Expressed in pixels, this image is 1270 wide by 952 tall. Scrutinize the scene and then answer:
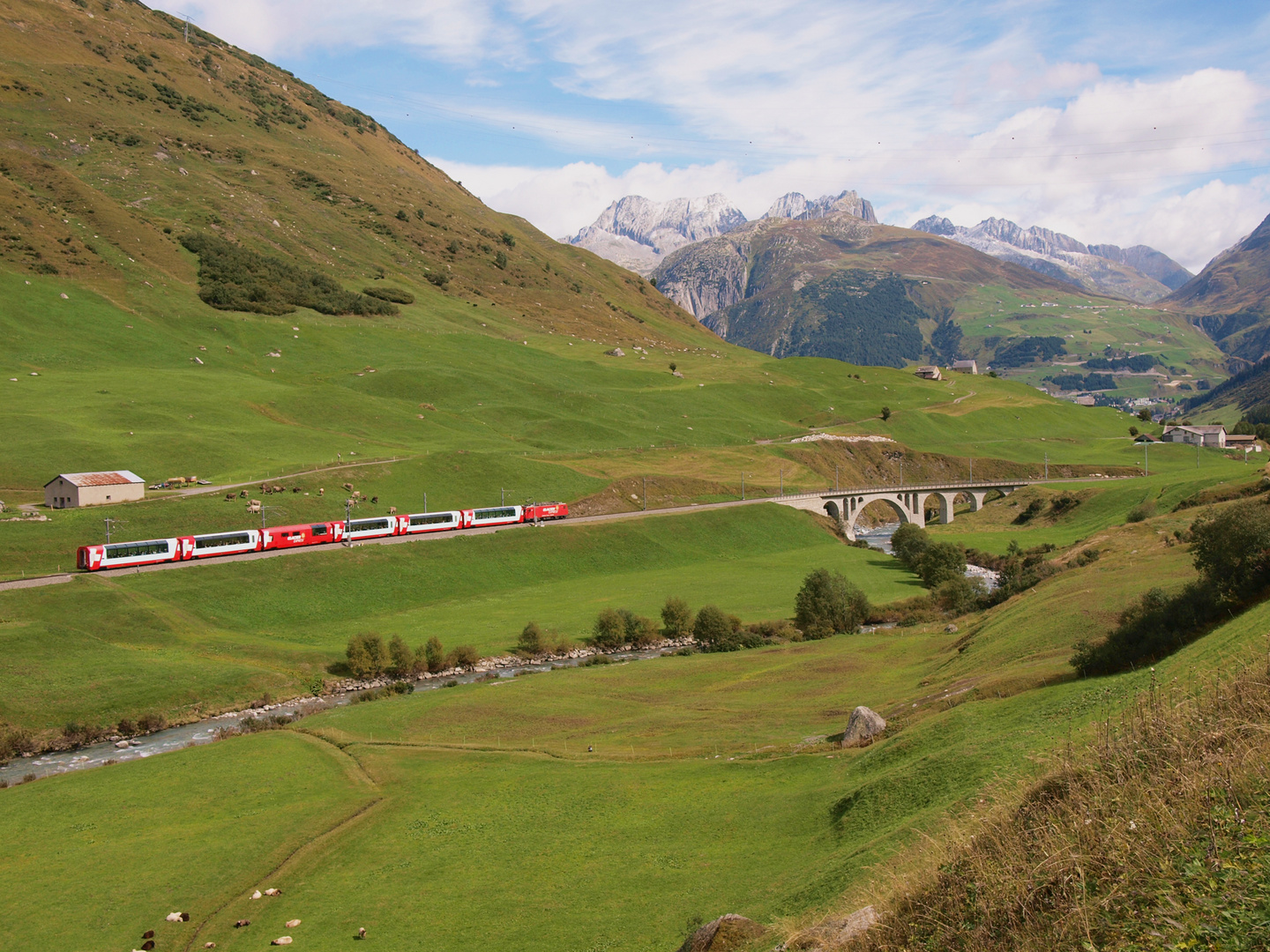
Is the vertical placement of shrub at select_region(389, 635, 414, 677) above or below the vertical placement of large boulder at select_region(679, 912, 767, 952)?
below

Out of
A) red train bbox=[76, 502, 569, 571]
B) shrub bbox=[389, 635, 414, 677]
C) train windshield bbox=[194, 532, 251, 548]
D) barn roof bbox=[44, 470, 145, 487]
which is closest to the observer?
shrub bbox=[389, 635, 414, 677]

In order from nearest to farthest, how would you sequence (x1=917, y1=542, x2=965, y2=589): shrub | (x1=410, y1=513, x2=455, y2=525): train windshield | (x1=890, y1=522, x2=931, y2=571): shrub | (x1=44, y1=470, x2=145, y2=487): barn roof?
(x1=44, y1=470, x2=145, y2=487): barn roof < (x1=917, y1=542, x2=965, y2=589): shrub < (x1=410, y1=513, x2=455, y2=525): train windshield < (x1=890, y1=522, x2=931, y2=571): shrub

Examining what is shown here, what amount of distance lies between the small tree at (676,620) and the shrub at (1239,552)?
5346 centimetres

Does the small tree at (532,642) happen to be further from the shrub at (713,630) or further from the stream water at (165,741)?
the shrub at (713,630)

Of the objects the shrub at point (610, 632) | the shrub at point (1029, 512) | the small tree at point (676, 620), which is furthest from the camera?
the shrub at point (1029, 512)

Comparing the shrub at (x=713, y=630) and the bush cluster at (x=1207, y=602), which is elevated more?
the bush cluster at (x=1207, y=602)

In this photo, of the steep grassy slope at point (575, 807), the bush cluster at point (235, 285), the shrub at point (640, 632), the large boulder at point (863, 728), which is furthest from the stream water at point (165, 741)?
the bush cluster at point (235, 285)

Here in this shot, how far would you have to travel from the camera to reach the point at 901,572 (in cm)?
11900

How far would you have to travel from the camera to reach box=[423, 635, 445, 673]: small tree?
240ft

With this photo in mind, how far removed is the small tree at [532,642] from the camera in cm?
7796

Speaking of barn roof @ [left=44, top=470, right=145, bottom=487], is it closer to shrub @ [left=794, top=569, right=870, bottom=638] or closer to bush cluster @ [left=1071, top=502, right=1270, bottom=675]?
shrub @ [left=794, top=569, right=870, bottom=638]

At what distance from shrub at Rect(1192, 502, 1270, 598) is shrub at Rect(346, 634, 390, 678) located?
56.2 metres

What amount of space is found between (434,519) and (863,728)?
77.8 meters

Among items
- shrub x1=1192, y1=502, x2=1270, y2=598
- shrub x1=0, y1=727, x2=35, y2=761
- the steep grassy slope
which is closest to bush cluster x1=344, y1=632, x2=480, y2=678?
the steep grassy slope
